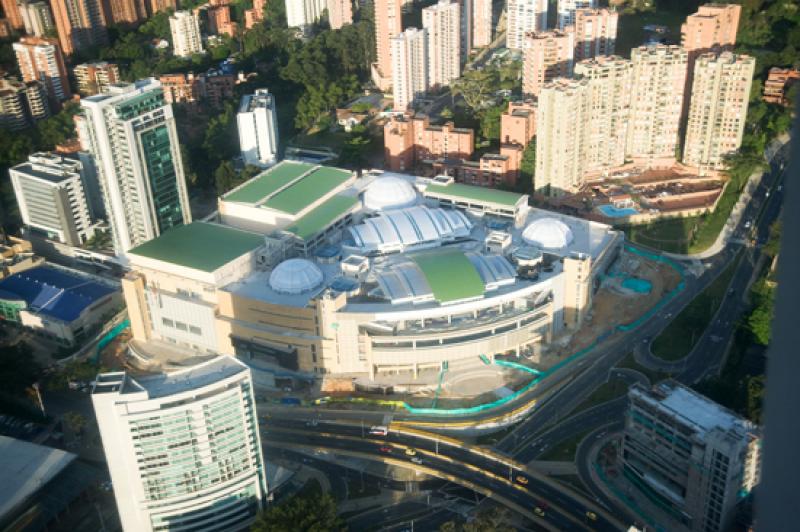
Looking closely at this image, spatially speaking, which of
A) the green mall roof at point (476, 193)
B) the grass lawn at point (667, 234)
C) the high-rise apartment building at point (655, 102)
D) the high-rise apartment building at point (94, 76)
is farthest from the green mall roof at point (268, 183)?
the high-rise apartment building at point (94, 76)

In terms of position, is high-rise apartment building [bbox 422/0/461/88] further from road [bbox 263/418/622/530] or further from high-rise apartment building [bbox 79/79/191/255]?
road [bbox 263/418/622/530]

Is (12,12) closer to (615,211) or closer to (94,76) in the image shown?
(94,76)

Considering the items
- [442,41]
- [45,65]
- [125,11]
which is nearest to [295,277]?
[442,41]

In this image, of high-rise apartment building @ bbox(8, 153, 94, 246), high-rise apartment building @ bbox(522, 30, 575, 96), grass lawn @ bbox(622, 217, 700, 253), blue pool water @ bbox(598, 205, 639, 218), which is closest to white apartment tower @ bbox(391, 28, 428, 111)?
high-rise apartment building @ bbox(522, 30, 575, 96)

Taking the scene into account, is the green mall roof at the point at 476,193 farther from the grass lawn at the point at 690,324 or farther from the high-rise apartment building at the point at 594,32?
the high-rise apartment building at the point at 594,32

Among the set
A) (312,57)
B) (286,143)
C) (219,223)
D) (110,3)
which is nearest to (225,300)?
(219,223)

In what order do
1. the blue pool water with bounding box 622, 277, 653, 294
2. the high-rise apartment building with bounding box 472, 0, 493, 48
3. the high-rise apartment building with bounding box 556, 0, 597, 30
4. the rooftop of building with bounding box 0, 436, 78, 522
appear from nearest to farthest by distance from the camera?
the rooftop of building with bounding box 0, 436, 78, 522
the blue pool water with bounding box 622, 277, 653, 294
the high-rise apartment building with bounding box 556, 0, 597, 30
the high-rise apartment building with bounding box 472, 0, 493, 48
